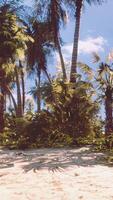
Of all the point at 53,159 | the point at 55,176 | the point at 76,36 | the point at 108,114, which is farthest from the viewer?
the point at 76,36

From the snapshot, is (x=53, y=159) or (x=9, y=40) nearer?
(x=53, y=159)

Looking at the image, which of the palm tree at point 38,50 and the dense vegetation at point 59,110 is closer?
the dense vegetation at point 59,110

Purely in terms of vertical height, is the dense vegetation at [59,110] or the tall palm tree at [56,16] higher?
the tall palm tree at [56,16]

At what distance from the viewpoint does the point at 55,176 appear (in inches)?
422

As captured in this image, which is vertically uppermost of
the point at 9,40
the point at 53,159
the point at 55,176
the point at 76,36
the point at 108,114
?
the point at 76,36

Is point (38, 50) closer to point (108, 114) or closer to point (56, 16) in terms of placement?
point (56, 16)

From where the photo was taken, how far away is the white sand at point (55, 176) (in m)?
8.96

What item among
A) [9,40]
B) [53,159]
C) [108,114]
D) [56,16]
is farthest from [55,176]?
[56,16]

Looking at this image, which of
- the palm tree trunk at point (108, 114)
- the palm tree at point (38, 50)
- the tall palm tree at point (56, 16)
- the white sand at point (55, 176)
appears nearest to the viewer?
the white sand at point (55, 176)

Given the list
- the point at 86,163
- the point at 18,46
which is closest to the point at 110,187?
the point at 86,163

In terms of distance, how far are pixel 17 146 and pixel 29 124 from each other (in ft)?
7.81

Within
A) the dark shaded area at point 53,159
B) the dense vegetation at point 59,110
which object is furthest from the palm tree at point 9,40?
the dark shaded area at point 53,159

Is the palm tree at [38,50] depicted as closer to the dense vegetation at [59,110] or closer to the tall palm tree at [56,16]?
the tall palm tree at [56,16]

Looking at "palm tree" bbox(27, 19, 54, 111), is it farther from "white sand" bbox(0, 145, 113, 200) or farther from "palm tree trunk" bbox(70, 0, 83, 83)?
"white sand" bbox(0, 145, 113, 200)
